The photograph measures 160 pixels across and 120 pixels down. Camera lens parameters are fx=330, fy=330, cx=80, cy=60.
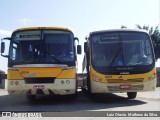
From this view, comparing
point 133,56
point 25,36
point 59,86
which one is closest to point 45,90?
point 59,86

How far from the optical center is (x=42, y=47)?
500 inches

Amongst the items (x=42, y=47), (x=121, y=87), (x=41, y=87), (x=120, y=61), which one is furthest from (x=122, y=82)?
(x=42, y=47)

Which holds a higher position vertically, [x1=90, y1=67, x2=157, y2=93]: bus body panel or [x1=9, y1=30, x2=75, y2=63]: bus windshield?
[x1=9, y1=30, x2=75, y2=63]: bus windshield

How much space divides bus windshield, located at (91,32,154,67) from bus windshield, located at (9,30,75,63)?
129 centimetres

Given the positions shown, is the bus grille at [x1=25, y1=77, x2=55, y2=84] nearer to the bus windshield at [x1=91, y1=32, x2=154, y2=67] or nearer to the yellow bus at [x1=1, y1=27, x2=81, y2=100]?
the yellow bus at [x1=1, y1=27, x2=81, y2=100]

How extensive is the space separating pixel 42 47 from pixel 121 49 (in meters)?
3.24

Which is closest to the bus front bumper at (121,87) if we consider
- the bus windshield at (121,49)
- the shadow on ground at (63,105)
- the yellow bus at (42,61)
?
the shadow on ground at (63,105)

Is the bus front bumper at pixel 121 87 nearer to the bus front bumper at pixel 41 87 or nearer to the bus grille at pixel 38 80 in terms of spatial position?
the bus front bumper at pixel 41 87

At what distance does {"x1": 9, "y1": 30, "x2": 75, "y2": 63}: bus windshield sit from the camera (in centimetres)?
1248

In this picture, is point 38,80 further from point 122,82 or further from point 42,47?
point 122,82

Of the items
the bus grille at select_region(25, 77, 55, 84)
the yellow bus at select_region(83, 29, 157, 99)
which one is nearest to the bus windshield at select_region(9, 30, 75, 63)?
the bus grille at select_region(25, 77, 55, 84)

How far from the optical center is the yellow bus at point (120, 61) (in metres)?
12.8

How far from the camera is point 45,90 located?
12133 millimetres

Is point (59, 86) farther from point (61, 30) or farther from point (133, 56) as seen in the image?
point (133, 56)
